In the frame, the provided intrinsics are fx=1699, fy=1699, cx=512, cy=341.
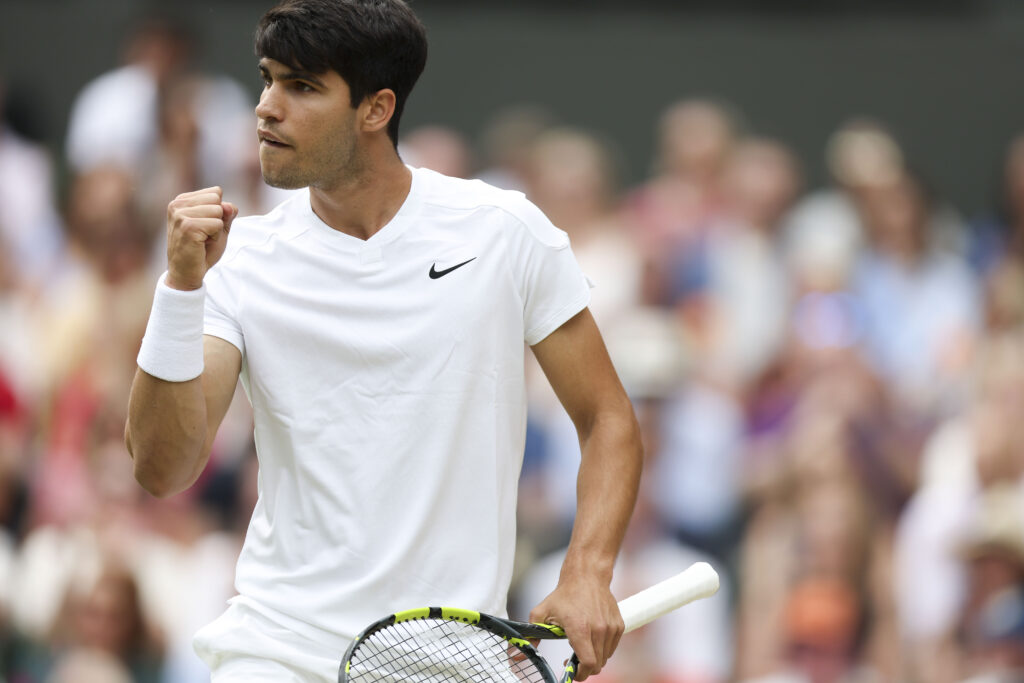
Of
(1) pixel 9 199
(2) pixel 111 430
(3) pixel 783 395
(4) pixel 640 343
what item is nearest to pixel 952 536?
(3) pixel 783 395

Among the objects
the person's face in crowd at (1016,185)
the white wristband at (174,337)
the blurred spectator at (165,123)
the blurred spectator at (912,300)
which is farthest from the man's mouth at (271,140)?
the person's face in crowd at (1016,185)

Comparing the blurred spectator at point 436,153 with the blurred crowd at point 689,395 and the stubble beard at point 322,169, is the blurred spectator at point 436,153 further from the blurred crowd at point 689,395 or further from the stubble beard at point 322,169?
the stubble beard at point 322,169

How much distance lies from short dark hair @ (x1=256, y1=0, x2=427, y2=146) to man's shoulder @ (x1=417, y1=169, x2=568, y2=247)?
206 millimetres

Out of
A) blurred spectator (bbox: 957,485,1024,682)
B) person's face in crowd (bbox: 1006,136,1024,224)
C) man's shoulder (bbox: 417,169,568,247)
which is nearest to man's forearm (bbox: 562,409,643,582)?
man's shoulder (bbox: 417,169,568,247)

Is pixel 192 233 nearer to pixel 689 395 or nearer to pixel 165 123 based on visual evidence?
pixel 689 395

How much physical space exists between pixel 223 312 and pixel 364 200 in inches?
14.4

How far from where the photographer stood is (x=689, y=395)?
24.9ft

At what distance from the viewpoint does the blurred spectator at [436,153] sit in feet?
27.8

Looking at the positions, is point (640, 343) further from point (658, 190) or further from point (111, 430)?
point (111, 430)

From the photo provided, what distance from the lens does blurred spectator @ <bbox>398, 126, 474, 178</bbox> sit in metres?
8.48

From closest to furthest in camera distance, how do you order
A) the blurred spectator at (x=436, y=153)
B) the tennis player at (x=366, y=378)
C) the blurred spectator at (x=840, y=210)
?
the tennis player at (x=366, y=378)
the blurred spectator at (x=840, y=210)
the blurred spectator at (x=436, y=153)

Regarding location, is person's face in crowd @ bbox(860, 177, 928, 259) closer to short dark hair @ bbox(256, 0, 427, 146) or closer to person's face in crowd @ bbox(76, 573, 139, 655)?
person's face in crowd @ bbox(76, 573, 139, 655)

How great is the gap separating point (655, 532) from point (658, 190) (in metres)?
2.35

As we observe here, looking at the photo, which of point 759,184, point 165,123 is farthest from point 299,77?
point 165,123
